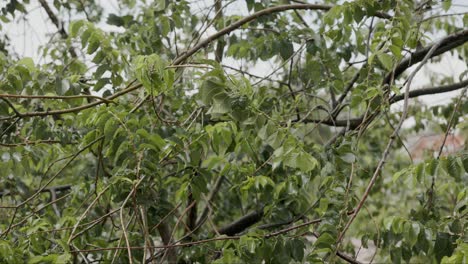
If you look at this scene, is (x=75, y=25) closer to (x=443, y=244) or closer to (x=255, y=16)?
(x=255, y=16)

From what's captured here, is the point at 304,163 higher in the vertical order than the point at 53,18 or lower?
lower

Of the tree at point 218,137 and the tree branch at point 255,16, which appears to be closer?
the tree at point 218,137

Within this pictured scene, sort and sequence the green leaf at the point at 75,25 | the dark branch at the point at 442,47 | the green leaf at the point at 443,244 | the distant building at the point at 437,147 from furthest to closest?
the distant building at the point at 437,147, the dark branch at the point at 442,47, the green leaf at the point at 75,25, the green leaf at the point at 443,244

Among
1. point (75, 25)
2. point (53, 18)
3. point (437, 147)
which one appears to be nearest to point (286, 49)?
point (75, 25)

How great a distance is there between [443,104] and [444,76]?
0.47 metres

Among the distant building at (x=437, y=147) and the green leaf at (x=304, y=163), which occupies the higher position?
the green leaf at (x=304, y=163)

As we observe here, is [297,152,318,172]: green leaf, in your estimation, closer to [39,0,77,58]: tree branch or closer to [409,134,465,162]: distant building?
[409,134,465,162]: distant building

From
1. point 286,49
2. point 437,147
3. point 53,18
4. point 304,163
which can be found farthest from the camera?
point 437,147

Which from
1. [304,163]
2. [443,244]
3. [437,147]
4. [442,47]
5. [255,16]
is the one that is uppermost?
[255,16]

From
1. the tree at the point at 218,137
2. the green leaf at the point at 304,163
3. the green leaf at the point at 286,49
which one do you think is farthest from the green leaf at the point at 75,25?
the green leaf at the point at 304,163

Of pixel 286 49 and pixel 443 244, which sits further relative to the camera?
pixel 286 49

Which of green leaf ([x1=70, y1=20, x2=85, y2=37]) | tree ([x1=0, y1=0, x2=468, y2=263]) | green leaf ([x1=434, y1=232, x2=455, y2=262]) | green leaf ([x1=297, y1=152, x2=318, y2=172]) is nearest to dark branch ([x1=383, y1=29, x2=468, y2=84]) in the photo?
tree ([x1=0, y1=0, x2=468, y2=263])

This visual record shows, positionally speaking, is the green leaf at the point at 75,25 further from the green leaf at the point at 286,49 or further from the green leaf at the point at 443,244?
the green leaf at the point at 443,244

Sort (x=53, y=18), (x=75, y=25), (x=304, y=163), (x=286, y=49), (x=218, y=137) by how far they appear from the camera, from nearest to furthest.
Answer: (x=304, y=163) → (x=218, y=137) → (x=75, y=25) → (x=286, y=49) → (x=53, y=18)
